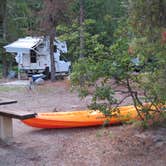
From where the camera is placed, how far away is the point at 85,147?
7465 millimetres

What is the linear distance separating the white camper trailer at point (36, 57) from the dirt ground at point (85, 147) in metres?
14.3

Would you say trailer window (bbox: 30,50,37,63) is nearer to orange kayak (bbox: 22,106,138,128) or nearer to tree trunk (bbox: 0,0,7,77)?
tree trunk (bbox: 0,0,7,77)

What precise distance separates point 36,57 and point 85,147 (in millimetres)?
17348

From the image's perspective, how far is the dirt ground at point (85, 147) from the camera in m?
6.61

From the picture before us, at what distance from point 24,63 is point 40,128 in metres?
15.8

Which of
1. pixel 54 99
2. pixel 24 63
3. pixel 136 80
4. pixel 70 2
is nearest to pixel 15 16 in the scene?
pixel 24 63

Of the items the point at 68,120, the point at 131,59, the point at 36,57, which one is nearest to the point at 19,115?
the point at 68,120

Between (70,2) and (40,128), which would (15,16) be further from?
(40,128)

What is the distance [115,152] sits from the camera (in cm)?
700

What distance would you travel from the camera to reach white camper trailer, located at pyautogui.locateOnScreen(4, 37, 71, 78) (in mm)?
23845

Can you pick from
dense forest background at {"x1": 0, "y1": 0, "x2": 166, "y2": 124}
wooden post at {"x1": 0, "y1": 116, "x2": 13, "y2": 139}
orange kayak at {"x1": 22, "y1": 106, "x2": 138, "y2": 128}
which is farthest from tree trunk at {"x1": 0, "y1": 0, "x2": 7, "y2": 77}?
dense forest background at {"x1": 0, "y1": 0, "x2": 166, "y2": 124}

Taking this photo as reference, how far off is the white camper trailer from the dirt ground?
1430 cm

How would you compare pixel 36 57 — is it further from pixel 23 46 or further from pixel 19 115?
pixel 19 115

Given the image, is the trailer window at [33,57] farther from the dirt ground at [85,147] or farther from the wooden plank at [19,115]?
the wooden plank at [19,115]
